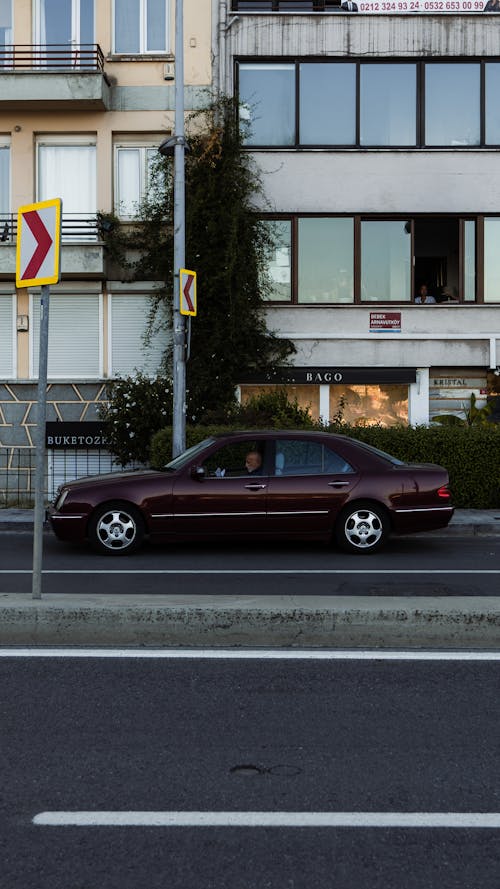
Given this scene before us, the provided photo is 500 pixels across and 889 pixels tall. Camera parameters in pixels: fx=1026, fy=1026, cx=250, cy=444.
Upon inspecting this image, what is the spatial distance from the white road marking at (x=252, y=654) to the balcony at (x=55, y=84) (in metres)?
15.5

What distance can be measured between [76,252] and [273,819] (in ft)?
56.6

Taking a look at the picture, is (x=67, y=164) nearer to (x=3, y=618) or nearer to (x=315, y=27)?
(x=315, y=27)

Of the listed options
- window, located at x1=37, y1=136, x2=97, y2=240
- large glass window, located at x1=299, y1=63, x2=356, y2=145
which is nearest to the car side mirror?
window, located at x1=37, y1=136, x2=97, y2=240

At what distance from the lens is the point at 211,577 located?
32.8ft

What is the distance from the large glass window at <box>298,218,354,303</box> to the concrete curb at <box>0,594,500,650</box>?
14467 millimetres

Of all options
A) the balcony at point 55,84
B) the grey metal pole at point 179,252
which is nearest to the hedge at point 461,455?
the grey metal pole at point 179,252

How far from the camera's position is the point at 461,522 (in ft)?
46.6

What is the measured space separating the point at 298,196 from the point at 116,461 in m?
6.43

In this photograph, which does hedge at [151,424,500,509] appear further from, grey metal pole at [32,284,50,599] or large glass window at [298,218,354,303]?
grey metal pole at [32,284,50,599]

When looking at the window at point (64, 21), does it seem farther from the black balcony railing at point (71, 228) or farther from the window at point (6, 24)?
the black balcony railing at point (71, 228)

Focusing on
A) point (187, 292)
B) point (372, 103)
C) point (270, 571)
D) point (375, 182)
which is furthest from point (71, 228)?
point (270, 571)

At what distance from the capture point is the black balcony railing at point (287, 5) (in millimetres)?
20859

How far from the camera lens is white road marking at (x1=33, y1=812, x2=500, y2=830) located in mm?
3814

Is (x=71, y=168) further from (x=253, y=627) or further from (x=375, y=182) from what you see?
(x=253, y=627)
